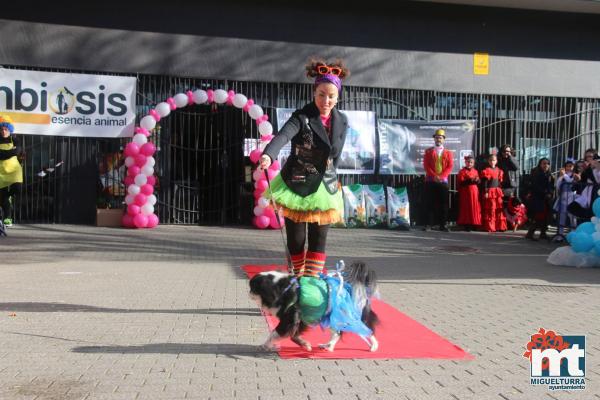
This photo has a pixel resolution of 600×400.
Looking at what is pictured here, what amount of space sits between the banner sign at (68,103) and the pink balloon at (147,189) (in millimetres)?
1720

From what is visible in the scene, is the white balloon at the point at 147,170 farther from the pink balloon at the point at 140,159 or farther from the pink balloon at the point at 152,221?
the pink balloon at the point at 152,221

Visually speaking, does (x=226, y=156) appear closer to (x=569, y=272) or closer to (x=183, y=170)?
(x=183, y=170)

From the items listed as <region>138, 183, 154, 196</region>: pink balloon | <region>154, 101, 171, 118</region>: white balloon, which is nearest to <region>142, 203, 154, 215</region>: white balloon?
<region>138, 183, 154, 196</region>: pink balloon

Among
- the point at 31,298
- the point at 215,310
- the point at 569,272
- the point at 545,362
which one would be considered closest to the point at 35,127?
the point at 31,298

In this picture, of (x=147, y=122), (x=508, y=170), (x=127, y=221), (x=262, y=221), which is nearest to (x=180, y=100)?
(x=147, y=122)

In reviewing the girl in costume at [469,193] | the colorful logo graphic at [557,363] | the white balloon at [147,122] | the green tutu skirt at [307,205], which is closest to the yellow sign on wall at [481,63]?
the girl in costume at [469,193]

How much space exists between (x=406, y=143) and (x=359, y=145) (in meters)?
1.23

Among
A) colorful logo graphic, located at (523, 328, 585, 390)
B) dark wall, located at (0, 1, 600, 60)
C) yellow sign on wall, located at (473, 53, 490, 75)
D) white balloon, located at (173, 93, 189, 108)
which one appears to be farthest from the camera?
yellow sign on wall, located at (473, 53, 490, 75)

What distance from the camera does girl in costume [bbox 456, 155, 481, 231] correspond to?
14.4 metres

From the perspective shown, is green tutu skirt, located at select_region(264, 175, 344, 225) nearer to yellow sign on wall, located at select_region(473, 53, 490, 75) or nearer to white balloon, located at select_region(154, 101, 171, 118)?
white balloon, located at select_region(154, 101, 171, 118)

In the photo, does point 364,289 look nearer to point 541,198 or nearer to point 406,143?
point 541,198

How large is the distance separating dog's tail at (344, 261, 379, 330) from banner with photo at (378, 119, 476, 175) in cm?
1047

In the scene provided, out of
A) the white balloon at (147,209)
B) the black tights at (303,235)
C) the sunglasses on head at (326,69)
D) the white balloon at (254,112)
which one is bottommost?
the white balloon at (147,209)

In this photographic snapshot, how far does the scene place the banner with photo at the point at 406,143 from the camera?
14.8 m
